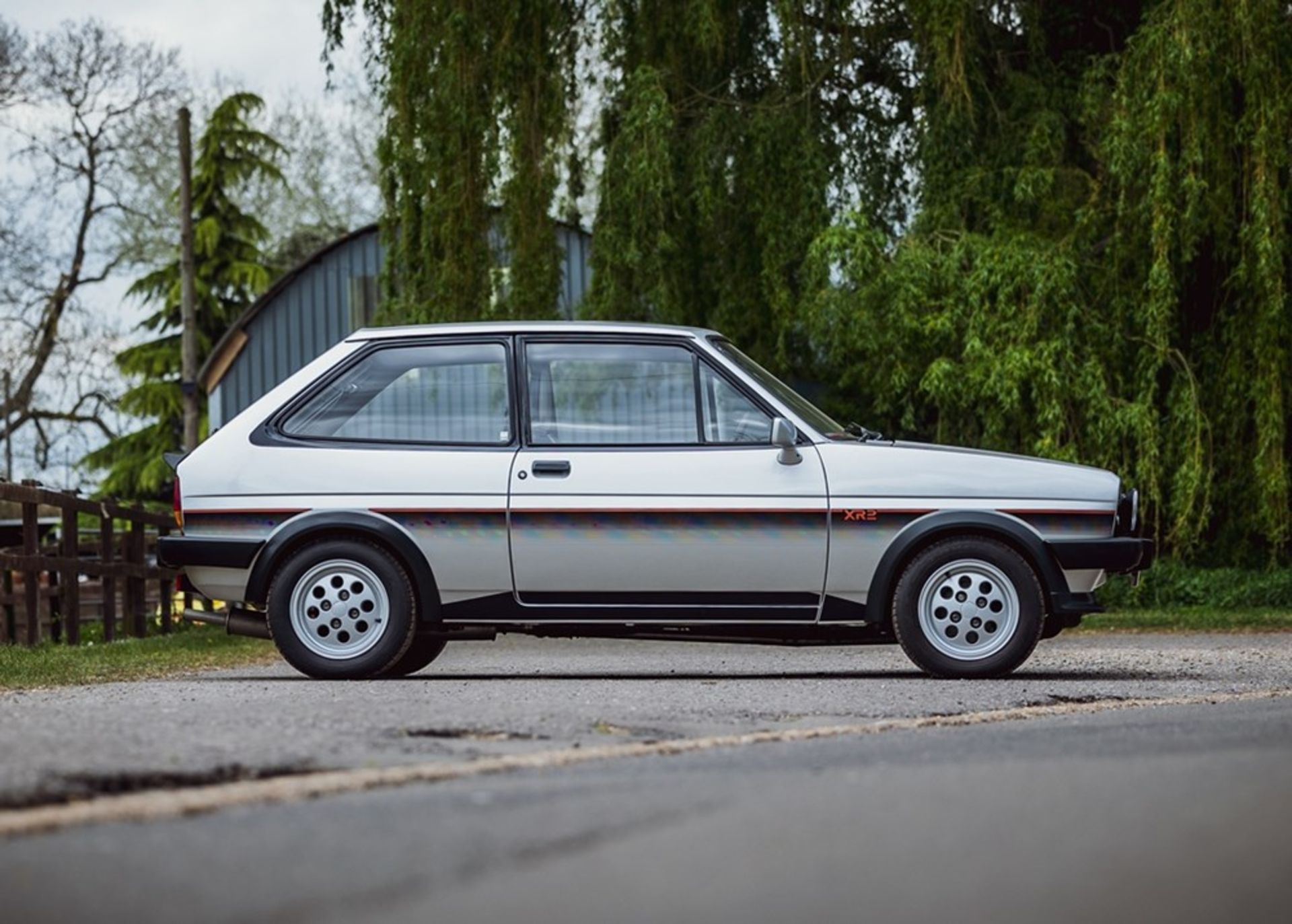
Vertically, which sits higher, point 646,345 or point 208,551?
point 646,345

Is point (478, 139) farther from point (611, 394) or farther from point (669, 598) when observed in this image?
point (669, 598)

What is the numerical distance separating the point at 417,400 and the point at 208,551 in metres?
1.30

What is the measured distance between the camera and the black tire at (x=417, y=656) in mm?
10547

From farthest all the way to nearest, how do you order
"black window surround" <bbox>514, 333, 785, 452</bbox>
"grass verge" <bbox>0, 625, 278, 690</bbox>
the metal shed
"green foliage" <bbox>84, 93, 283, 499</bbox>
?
"green foliage" <bbox>84, 93, 283, 499</bbox>, the metal shed, "grass verge" <bbox>0, 625, 278, 690</bbox>, "black window surround" <bbox>514, 333, 785, 452</bbox>

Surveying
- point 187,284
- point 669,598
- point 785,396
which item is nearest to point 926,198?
point 785,396

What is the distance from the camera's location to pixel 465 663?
531 inches

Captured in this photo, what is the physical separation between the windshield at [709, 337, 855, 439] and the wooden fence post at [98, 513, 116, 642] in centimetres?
860

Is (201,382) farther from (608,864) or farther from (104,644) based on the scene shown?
(608,864)

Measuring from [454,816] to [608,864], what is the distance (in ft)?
2.20

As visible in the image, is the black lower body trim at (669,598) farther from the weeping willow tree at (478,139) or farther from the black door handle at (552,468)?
the weeping willow tree at (478,139)

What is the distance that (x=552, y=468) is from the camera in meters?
10.1

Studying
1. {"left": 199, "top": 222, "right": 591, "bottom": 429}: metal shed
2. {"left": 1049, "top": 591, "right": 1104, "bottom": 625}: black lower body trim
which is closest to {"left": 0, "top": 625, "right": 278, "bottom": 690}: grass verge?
{"left": 1049, "top": 591, "right": 1104, "bottom": 625}: black lower body trim

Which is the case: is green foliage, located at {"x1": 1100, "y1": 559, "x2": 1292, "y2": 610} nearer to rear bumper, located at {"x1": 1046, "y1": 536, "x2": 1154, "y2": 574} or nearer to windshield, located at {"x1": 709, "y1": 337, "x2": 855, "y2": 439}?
rear bumper, located at {"x1": 1046, "y1": 536, "x2": 1154, "y2": 574}

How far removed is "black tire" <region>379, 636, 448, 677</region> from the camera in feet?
34.6
